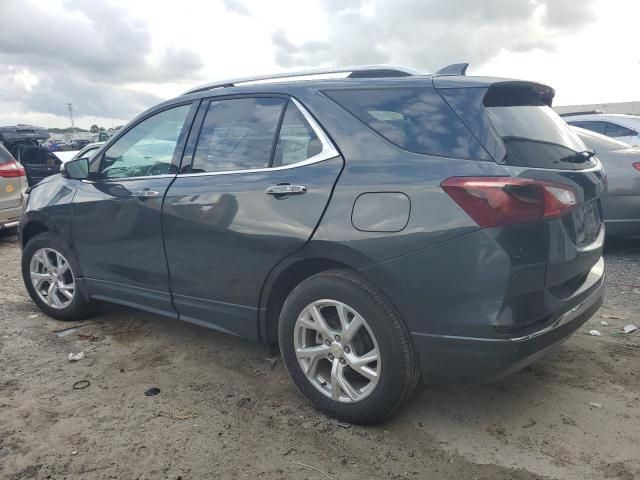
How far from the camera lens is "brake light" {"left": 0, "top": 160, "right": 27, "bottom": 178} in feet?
25.0

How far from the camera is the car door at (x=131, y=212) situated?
3600 millimetres

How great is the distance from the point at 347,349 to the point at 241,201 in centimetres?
103

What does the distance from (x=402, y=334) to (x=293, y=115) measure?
1365 millimetres

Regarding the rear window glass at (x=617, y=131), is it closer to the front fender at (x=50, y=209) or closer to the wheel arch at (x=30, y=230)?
the front fender at (x=50, y=209)

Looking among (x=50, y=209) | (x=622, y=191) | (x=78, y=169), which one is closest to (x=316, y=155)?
(x=78, y=169)

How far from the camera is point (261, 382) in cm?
338

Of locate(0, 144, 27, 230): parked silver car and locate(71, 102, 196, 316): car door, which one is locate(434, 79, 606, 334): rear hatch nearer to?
locate(71, 102, 196, 316): car door

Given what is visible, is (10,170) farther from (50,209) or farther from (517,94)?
(517,94)

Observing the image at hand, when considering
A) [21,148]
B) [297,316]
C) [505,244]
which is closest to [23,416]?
[297,316]

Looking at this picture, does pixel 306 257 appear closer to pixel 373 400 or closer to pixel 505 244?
pixel 373 400

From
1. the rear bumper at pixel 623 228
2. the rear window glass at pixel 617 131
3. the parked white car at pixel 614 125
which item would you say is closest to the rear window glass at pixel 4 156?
the rear bumper at pixel 623 228

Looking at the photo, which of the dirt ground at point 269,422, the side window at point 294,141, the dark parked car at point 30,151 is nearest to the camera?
the dirt ground at point 269,422

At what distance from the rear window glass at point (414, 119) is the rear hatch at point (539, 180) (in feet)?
0.19

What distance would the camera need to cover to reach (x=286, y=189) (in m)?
2.90
